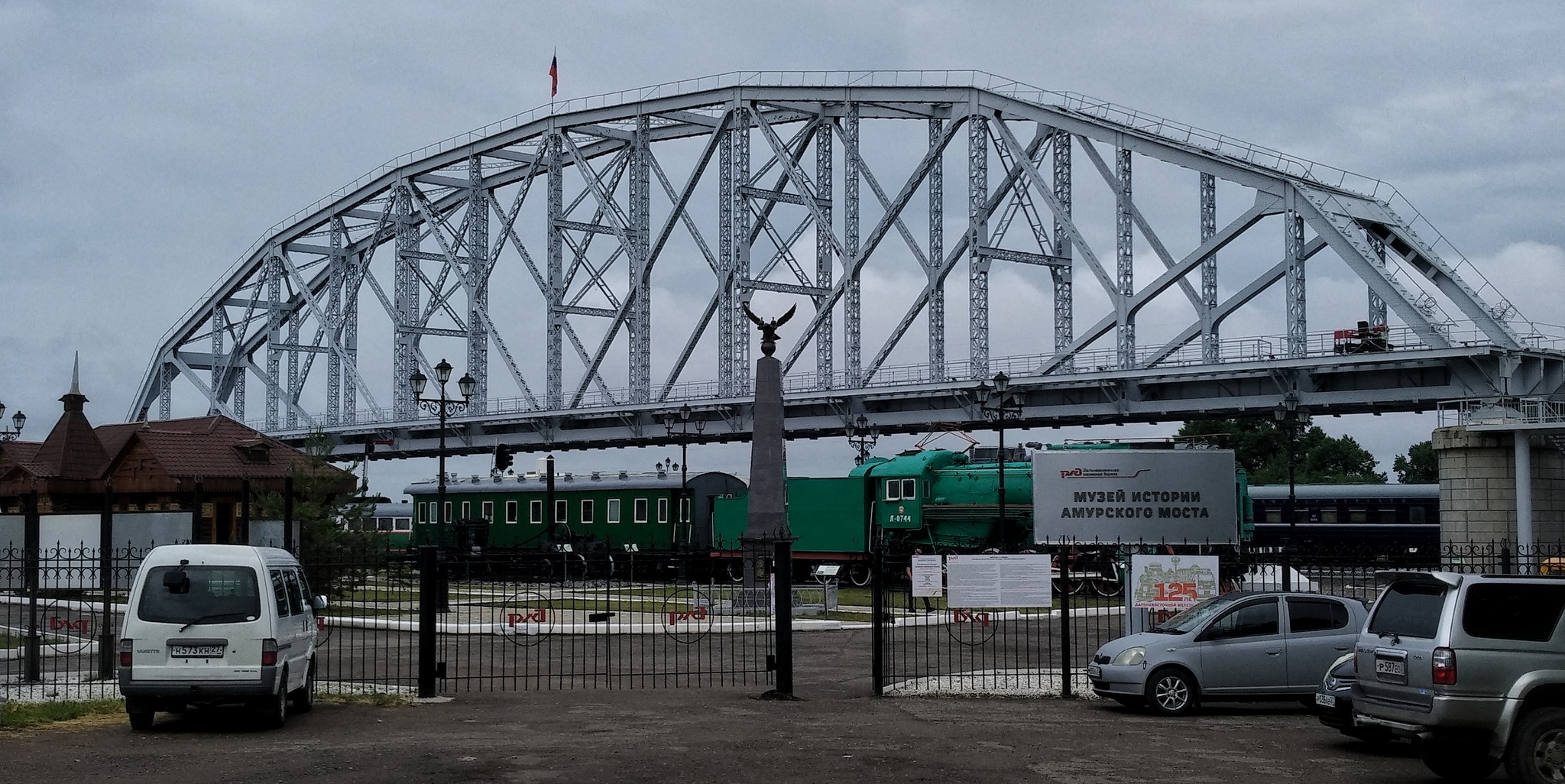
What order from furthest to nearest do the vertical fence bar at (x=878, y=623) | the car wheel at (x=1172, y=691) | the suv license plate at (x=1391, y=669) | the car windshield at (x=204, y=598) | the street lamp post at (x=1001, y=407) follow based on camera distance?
1. the street lamp post at (x=1001, y=407)
2. the vertical fence bar at (x=878, y=623)
3. the car wheel at (x=1172, y=691)
4. the car windshield at (x=204, y=598)
5. the suv license plate at (x=1391, y=669)

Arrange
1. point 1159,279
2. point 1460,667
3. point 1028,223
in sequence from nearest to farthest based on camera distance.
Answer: point 1460,667
point 1159,279
point 1028,223

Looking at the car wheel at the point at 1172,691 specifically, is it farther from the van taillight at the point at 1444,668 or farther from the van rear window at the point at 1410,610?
the van taillight at the point at 1444,668

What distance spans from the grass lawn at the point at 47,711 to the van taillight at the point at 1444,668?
12916 millimetres

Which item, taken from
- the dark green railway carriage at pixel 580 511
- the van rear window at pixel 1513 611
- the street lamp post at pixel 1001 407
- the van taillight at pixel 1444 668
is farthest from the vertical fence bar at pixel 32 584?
the dark green railway carriage at pixel 580 511

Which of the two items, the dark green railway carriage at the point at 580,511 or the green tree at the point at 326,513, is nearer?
the green tree at the point at 326,513

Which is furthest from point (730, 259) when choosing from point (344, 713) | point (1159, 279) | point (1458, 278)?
point (344, 713)

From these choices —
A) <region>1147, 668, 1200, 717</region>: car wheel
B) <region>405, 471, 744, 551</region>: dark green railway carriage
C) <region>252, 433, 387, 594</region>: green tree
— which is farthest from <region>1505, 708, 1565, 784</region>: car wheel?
<region>405, 471, 744, 551</region>: dark green railway carriage

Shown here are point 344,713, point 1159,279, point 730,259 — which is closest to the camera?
point 344,713

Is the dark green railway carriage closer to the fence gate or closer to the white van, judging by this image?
the fence gate

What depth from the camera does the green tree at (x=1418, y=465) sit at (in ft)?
357

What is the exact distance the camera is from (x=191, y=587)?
14.8 metres

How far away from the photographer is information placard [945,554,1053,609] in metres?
19.1

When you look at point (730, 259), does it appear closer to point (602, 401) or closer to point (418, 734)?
point (602, 401)

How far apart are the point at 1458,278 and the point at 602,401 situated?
46.0m
